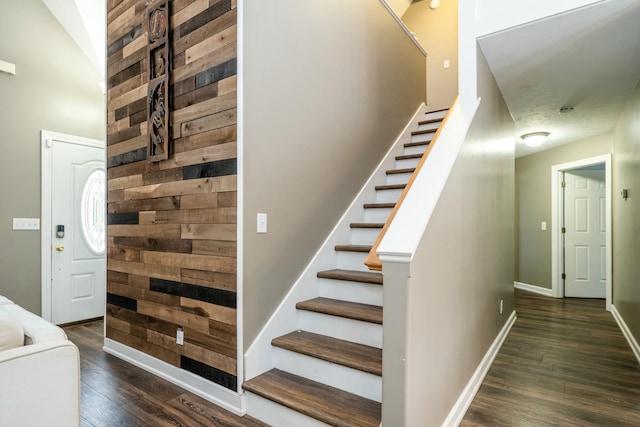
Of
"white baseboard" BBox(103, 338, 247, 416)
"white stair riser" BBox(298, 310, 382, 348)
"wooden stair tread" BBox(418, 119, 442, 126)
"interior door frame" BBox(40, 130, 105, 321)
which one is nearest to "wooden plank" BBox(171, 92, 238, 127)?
"white stair riser" BBox(298, 310, 382, 348)

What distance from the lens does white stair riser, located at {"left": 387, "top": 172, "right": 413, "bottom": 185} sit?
3536 millimetres

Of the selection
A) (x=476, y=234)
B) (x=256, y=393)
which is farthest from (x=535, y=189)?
(x=256, y=393)

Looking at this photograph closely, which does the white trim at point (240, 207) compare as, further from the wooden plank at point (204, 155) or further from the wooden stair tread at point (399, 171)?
the wooden stair tread at point (399, 171)

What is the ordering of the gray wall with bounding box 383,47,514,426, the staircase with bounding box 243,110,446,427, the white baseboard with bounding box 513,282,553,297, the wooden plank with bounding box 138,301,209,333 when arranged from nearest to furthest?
the gray wall with bounding box 383,47,514,426 → the staircase with bounding box 243,110,446,427 → the wooden plank with bounding box 138,301,209,333 → the white baseboard with bounding box 513,282,553,297

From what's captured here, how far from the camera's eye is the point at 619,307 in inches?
161

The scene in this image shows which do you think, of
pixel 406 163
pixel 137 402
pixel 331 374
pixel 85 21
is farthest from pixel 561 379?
pixel 85 21

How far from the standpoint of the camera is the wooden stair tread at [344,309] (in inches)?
87.3

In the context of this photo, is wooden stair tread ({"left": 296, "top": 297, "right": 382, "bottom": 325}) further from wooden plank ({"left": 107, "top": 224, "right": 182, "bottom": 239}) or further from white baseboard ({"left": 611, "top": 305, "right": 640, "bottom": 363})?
white baseboard ({"left": 611, "top": 305, "right": 640, "bottom": 363})

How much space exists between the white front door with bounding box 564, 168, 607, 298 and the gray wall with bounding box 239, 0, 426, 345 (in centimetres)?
375

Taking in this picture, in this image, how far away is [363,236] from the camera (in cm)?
308

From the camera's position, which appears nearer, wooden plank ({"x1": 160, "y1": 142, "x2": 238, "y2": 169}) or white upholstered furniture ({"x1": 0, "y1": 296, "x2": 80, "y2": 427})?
white upholstered furniture ({"x1": 0, "y1": 296, "x2": 80, "y2": 427})

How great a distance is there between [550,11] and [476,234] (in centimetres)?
143

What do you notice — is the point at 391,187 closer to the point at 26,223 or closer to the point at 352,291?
the point at 352,291

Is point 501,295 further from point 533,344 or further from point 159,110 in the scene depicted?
point 159,110
